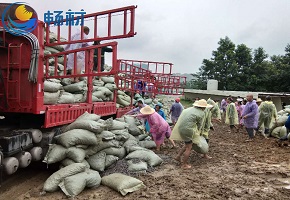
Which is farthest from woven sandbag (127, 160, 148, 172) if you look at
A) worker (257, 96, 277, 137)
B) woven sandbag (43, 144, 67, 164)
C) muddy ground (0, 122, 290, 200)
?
worker (257, 96, 277, 137)

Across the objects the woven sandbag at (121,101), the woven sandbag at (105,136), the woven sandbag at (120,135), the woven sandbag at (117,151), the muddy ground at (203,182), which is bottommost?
the muddy ground at (203,182)

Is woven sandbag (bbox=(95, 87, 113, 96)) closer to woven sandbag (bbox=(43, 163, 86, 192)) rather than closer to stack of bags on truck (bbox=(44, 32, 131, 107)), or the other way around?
stack of bags on truck (bbox=(44, 32, 131, 107))

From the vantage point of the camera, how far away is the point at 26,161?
12.4 feet

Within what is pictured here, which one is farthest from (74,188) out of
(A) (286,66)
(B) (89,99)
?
(A) (286,66)

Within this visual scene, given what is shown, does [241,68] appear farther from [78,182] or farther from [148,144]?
[78,182]

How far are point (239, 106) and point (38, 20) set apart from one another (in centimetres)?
993

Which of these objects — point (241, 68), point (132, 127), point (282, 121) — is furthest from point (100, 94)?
point (241, 68)

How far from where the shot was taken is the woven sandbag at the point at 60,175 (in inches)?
145

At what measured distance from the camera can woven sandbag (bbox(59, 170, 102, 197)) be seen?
361cm

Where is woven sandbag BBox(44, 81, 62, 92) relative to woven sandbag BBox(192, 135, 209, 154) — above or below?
above

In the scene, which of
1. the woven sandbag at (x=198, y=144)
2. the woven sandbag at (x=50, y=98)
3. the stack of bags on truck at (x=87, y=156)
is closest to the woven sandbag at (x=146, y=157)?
the stack of bags on truck at (x=87, y=156)

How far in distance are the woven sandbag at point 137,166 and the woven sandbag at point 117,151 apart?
27 centimetres

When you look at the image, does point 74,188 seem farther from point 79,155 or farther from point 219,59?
point 219,59

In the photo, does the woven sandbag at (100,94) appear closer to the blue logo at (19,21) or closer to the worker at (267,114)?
the blue logo at (19,21)
